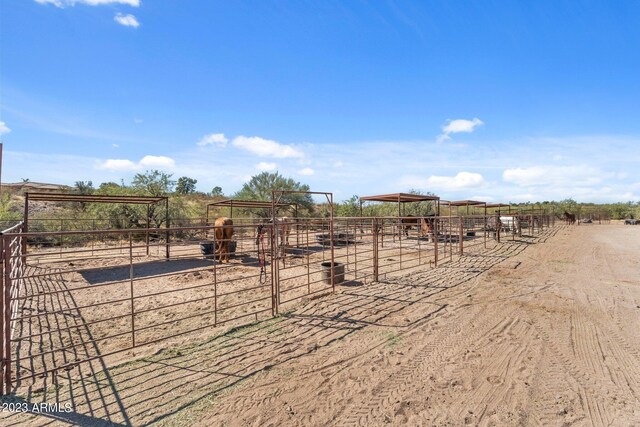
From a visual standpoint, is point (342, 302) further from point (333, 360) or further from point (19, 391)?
point (19, 391)

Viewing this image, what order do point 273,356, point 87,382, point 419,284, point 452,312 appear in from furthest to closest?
point 419,284
point 452,312
point 273,356
point 87,382

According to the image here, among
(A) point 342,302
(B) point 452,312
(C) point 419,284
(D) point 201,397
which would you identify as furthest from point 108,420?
(C) point 419,284

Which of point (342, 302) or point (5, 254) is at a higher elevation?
point (5, 254)

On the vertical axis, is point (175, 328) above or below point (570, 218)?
below

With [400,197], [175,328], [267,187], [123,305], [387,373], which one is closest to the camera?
[387,373]

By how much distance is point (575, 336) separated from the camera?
4715 mm

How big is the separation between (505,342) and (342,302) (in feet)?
9.10

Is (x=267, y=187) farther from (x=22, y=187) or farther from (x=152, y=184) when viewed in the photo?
(x=22, y=187)

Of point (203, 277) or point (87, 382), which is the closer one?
point (87, 382)

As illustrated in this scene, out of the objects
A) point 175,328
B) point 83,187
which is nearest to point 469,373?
point 175,328

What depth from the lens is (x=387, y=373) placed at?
3648mm

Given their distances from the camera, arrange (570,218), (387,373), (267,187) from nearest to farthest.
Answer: (387,373)
(267,187)
(570,218)

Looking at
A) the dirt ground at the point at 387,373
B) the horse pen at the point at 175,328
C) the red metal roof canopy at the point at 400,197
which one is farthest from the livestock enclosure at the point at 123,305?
the red metal roof canopy at the point at 400,197

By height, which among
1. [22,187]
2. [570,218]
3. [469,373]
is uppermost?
[22,187]
